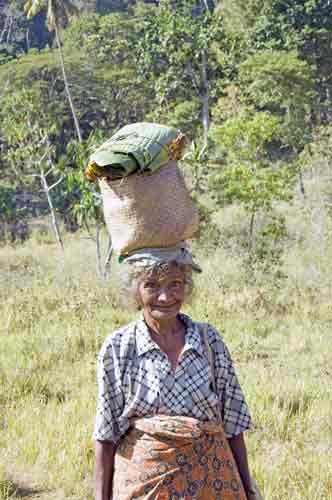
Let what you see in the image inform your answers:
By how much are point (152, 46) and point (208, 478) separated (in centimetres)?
2238

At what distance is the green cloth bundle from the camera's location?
158cm

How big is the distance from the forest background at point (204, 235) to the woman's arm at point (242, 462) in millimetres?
682

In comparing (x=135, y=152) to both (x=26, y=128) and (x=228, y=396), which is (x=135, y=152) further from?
(x=26, y=128)

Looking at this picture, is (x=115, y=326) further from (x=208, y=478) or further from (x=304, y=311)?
(x=208, y=478)

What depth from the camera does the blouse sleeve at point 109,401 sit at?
1.60 m

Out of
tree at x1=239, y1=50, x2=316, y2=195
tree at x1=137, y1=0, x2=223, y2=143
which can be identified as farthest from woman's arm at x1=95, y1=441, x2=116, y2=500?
tree at x1=137, y1=0, x2=223, y2=143

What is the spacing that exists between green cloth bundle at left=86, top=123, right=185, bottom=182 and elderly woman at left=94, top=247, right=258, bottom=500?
0.23 m

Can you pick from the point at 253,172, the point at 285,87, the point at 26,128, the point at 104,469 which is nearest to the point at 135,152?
the point at 104,469

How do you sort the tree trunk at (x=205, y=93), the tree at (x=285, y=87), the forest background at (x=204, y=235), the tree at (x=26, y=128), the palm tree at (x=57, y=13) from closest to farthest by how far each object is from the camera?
the forest background at (x=204, y=235) < the tree at (x=26, y=128) < the palm tree at (x=57, y=13) < the tree at (x=285, y=87) < the tree trunk at (x=205, y=93)

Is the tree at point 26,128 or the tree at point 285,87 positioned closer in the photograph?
the tree at point 26,128

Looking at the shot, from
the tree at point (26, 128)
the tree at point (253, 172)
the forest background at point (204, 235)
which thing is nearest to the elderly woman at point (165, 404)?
the forest background at point (204, 235)

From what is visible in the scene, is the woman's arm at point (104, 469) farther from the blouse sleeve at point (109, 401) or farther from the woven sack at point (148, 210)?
the woven sack at point (148, 210)

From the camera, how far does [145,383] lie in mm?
1593

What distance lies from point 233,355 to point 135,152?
3.79 m
